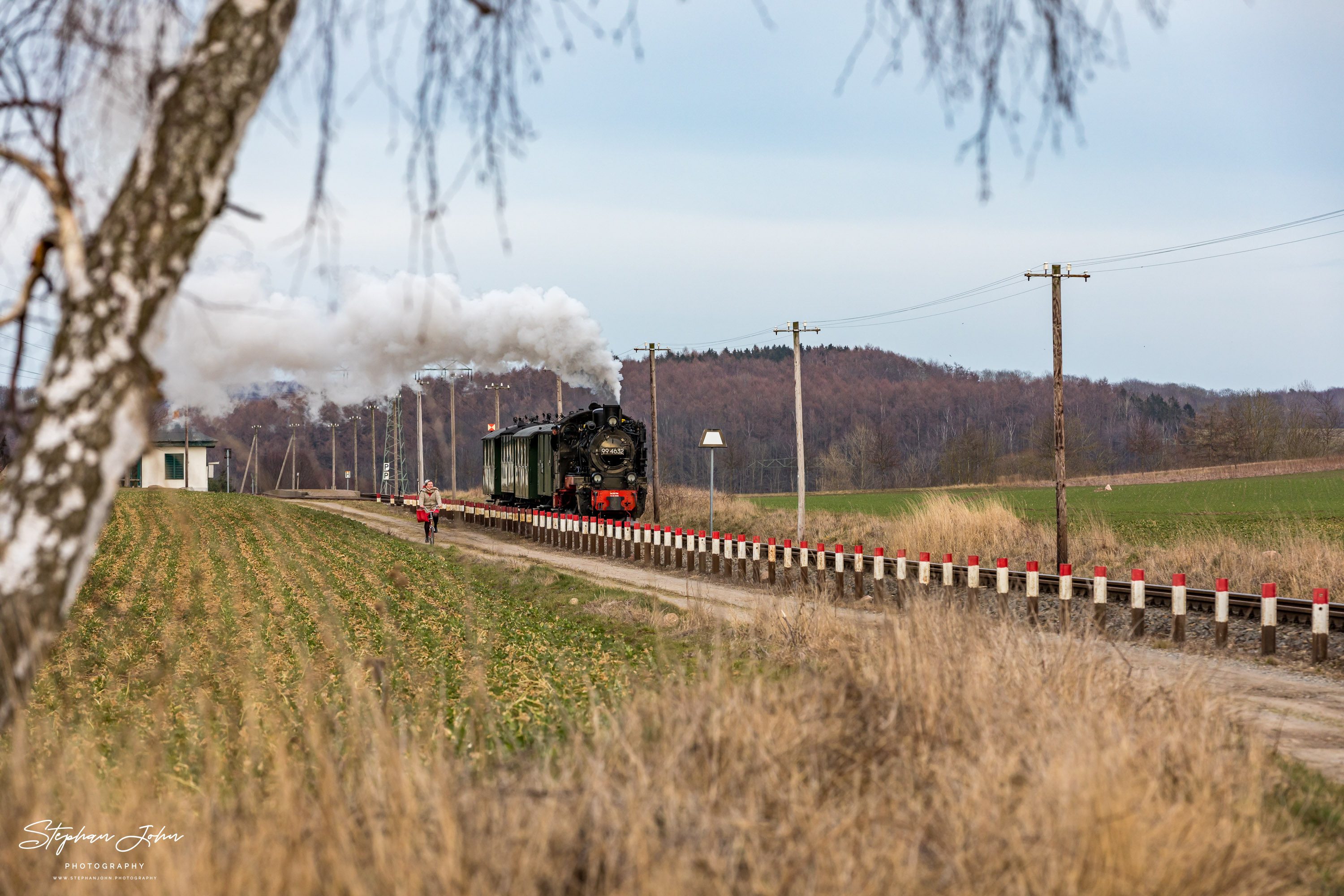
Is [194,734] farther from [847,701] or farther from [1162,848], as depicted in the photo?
[1162,848]

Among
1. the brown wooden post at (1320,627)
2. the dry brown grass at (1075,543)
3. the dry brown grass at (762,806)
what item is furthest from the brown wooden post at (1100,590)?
the dry brown grass at (762,806)

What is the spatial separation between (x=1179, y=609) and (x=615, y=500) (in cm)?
2120

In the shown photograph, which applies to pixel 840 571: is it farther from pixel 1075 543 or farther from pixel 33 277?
pixel 33 277

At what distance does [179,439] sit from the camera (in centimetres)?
6694

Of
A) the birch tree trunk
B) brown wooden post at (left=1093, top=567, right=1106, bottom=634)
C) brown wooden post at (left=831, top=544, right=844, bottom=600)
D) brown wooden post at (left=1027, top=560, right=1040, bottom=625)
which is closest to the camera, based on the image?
the birch tree trunk

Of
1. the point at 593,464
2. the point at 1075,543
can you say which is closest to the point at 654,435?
the point at 593,464

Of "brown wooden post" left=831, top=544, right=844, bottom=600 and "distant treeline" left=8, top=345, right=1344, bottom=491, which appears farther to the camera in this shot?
"distant treeline" left=8, top=345, right=1344, bottom=491

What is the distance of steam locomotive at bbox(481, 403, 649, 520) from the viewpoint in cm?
3288

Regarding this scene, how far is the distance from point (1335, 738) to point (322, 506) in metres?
49.0

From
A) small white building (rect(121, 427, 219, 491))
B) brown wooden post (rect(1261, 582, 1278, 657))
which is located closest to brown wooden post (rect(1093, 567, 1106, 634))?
brown wooden post (rect(1261, 582, 1278, 657))

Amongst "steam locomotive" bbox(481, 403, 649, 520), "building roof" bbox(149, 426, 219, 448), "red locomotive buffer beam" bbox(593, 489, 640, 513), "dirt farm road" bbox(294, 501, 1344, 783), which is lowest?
"dirt farm road" bbox(294, 501, 1344, 783)

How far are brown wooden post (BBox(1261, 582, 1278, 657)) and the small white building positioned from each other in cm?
5942

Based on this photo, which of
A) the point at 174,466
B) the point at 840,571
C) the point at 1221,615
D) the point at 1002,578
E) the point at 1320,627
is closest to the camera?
the point at 1320,627

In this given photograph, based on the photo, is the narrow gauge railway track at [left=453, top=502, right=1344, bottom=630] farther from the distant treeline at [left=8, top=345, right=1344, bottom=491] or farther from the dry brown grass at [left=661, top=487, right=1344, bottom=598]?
the distant treeline at [left=8, top=345, right=1344, bottom=491]
